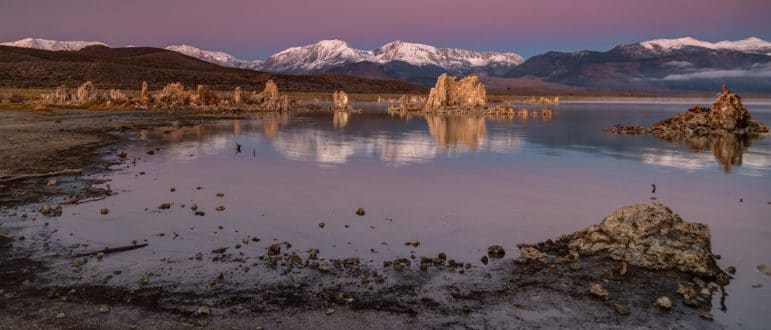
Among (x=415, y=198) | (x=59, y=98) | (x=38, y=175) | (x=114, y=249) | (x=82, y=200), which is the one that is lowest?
(x=415, y=198)

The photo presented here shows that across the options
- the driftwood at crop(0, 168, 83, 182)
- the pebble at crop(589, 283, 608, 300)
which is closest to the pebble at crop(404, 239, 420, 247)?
the pebble at crop(589, 283, 608, 300)

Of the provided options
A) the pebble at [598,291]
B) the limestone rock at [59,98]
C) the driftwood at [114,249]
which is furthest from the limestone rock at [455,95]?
the pebble at [598,291]

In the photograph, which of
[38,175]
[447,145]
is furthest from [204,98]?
[38,175]

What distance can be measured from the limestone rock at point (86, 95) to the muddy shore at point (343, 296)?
82.8m

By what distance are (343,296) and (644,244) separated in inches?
273

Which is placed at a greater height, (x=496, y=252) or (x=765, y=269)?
(x=496, y=252)

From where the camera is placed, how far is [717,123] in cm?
4831

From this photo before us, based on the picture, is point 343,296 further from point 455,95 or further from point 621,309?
point 455,95

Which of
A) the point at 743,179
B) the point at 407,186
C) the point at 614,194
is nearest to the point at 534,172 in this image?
the point at 614,194

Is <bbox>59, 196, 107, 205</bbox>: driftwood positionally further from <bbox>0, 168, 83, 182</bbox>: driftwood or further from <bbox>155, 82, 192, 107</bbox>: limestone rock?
<bbox>155, 82, 192, 107</bbox>: limestone rock

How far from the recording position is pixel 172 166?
25.2 m

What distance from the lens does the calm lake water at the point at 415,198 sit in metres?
12.9

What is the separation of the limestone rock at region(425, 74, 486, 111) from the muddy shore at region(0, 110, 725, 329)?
Result: 286 ft

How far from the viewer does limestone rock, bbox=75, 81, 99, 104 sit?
84375 millimetres
